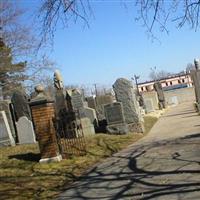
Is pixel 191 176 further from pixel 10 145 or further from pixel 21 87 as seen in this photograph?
pixel 21 87

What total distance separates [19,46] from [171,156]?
98.3 feet

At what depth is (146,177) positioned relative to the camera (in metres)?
8.35

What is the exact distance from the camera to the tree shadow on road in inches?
279

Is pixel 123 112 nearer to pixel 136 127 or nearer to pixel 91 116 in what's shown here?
pixel 136 127

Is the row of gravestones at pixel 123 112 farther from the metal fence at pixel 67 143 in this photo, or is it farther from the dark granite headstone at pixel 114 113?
the metal fence at pixel 67 143

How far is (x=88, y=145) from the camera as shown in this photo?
15008 millimetres

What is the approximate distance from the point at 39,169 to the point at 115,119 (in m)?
8.30

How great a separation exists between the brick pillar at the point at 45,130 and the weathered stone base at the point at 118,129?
6.54 m

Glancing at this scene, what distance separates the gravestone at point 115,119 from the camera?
64.1 ft

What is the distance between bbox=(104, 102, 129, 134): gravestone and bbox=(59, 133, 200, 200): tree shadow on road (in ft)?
24.9

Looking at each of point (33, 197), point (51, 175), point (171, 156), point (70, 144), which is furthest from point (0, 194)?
point (70, 144)

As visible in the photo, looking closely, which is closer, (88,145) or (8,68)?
(88,145)

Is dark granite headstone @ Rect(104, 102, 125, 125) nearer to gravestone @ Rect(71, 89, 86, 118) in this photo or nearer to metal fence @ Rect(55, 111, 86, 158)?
gravestone @ Rect(71, 89, 86, 118)

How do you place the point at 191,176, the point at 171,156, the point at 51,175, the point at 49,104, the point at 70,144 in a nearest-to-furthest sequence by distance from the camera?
the point at 191,176
the point at 171,156
the point at 51,175
the point at 49,104
the point at 70,144
